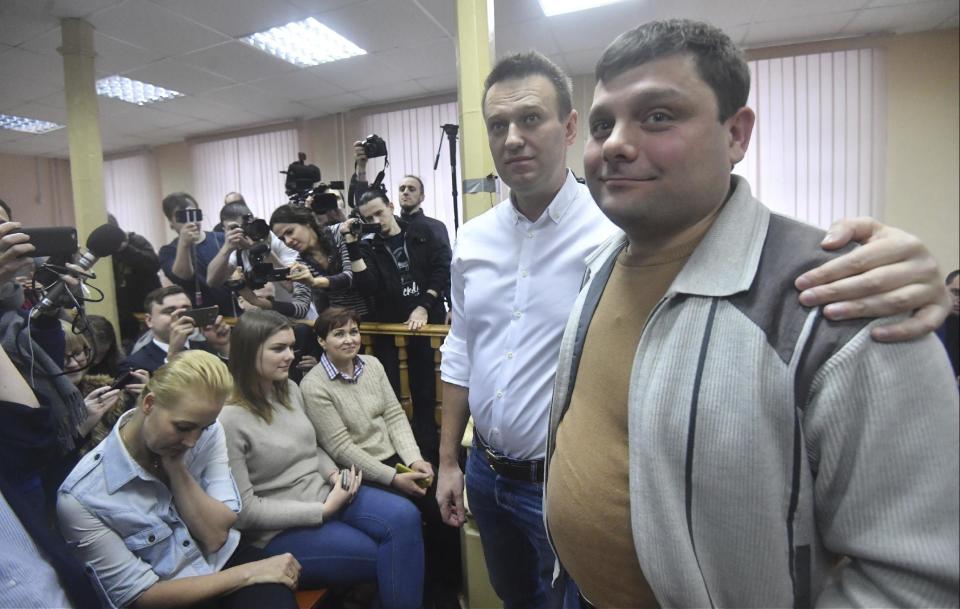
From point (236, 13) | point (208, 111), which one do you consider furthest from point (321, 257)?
point (208, 111)

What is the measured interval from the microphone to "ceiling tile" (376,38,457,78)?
9.80ft

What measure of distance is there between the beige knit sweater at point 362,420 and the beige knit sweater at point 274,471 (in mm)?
95

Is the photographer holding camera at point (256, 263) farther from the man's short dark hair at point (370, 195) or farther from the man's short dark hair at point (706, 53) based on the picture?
the man's short dark hair at point (706, 53)

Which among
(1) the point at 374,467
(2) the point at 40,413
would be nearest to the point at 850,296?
(2) the point at 40,413

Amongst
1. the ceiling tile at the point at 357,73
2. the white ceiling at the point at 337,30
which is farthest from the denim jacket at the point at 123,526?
the ceiling tile at the point at 357,73

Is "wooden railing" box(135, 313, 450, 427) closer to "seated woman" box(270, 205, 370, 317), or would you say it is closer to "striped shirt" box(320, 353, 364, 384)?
"seated woman" box(270, 205, 370, 317)

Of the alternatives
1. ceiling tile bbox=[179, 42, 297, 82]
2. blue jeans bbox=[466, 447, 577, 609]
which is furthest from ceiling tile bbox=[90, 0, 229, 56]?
blue jeans bbox=[466, 447, 577, 609]

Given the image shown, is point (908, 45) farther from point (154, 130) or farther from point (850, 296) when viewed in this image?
point (154, 130)

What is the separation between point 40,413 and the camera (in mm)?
1214

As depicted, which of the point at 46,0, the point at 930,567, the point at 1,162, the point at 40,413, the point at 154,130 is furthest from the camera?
the point at 1,162

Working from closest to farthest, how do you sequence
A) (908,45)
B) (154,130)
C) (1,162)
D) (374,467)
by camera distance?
1. (374,467)
2. (908,45)
3. (154,130)
4. (1,162)

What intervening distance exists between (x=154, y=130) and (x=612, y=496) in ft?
24.5

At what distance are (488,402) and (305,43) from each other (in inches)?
159

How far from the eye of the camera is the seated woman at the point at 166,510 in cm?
129
